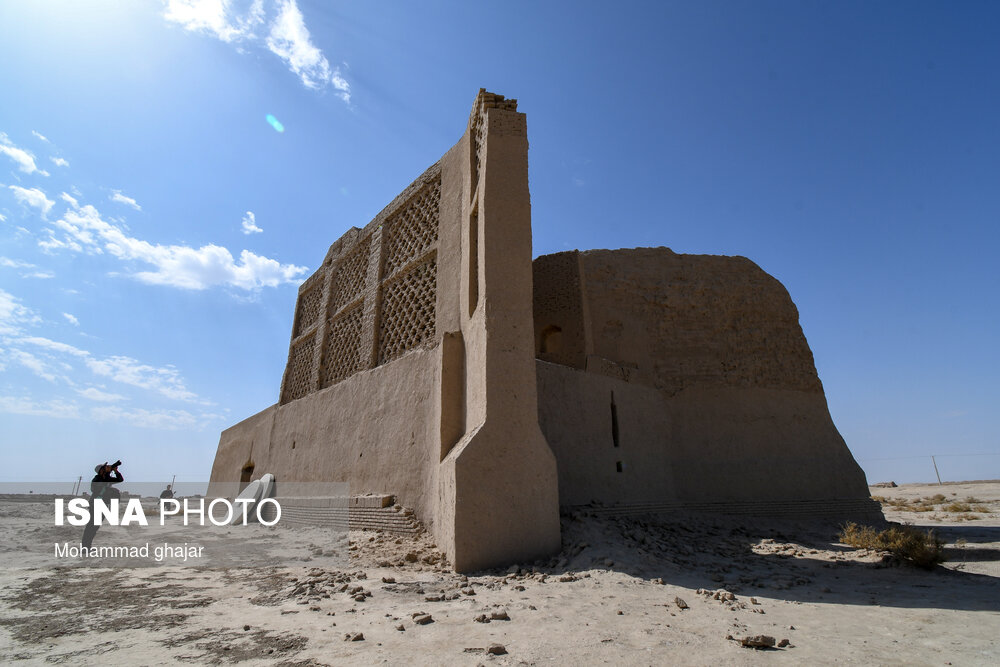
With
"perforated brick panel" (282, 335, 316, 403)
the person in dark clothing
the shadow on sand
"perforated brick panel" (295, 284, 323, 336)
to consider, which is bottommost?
the shadow on sand

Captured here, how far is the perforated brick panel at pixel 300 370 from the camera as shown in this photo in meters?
11.8

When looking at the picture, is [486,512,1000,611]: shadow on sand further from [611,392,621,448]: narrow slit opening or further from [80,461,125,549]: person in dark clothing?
[80,461,125,549]: person in dark clothing

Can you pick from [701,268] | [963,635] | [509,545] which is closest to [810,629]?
[963,635]

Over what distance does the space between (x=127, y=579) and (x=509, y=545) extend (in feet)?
11.2

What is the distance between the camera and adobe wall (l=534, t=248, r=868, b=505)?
31.8ft

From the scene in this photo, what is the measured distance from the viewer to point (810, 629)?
3.15 metres

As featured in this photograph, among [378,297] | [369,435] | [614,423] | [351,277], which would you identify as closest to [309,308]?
[351,277]

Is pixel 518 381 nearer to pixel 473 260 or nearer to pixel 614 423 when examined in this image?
pixel 473 260

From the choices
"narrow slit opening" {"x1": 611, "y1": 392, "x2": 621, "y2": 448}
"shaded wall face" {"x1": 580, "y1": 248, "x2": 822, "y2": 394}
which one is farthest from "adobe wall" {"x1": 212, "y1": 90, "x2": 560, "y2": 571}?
"shaded wall face" {"x1": 580, "y1": 248, "x2": 822, "y2": 394}

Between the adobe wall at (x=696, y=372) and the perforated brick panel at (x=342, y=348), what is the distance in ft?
11.9

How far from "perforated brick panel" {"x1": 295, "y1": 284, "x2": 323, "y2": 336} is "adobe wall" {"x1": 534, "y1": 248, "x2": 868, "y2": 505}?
205 inches

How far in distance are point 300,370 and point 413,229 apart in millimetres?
5317

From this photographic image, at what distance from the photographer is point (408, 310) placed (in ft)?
27.6

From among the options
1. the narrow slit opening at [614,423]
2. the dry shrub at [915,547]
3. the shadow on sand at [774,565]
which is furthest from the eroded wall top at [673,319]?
the dry shrub at [915,547]
